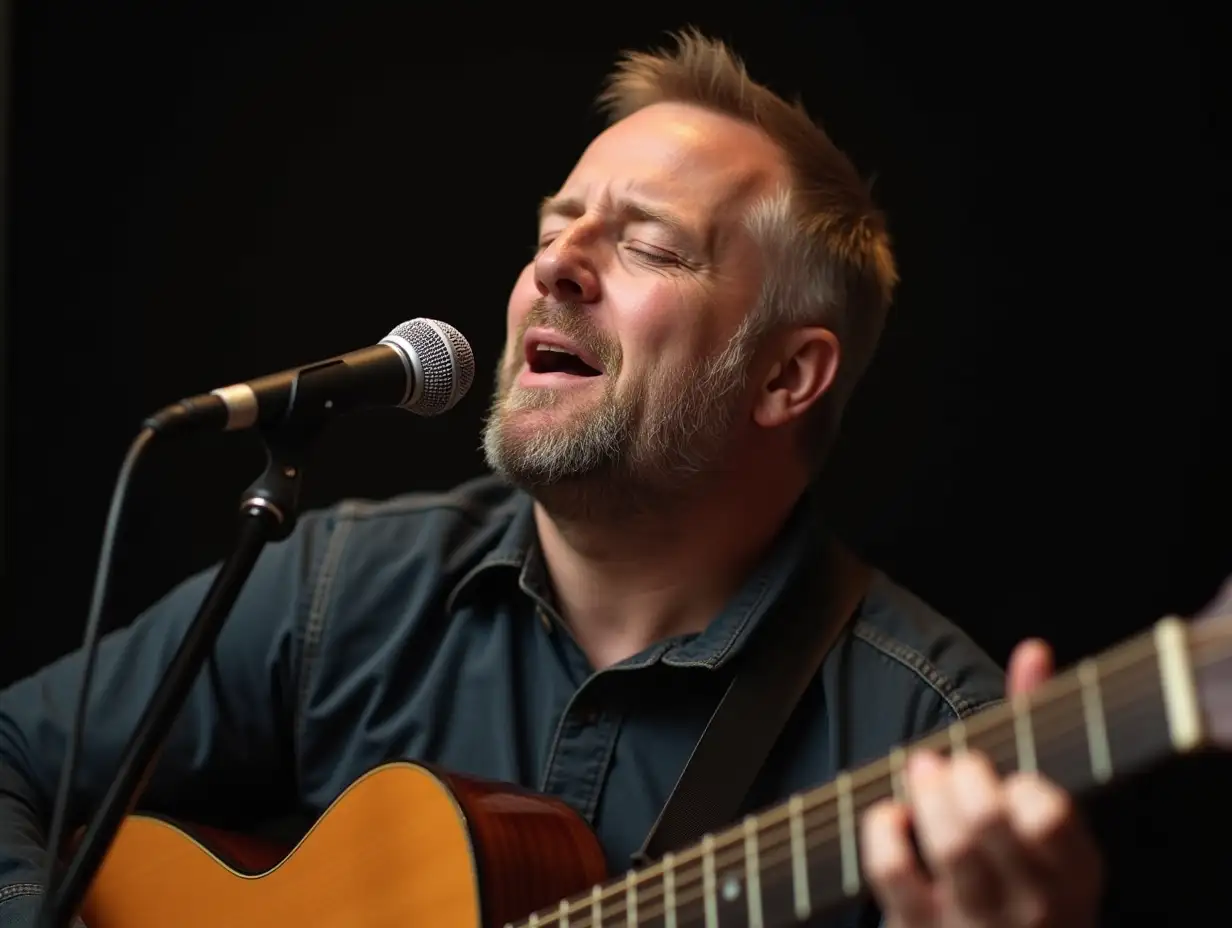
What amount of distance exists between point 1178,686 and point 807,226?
108cm

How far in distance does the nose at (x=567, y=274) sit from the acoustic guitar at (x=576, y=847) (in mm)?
594

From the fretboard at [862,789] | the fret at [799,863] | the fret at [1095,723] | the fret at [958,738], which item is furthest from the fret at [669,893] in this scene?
the fret at [1095,723]

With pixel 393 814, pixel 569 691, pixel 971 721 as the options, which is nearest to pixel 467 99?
pixel 569 691

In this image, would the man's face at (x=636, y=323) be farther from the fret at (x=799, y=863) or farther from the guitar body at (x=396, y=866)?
the fret at (x=799, y=863)

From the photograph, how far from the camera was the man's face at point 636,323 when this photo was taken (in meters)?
1.64

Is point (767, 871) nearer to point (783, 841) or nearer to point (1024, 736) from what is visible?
point (783, 841)

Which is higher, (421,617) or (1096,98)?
(1096,98)

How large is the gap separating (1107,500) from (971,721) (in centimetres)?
105

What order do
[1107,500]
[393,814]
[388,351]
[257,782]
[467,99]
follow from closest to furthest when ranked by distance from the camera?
[388,351]
[393,814]
[257,782]
[1107,500]
[467,99]

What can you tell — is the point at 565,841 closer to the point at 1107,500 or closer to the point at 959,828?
the point at 959,828

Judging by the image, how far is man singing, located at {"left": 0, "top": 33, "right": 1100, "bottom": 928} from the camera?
162cm

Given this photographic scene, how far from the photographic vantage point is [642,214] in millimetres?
1728

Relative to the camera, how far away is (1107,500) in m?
1.92

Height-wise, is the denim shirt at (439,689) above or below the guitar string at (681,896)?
above
